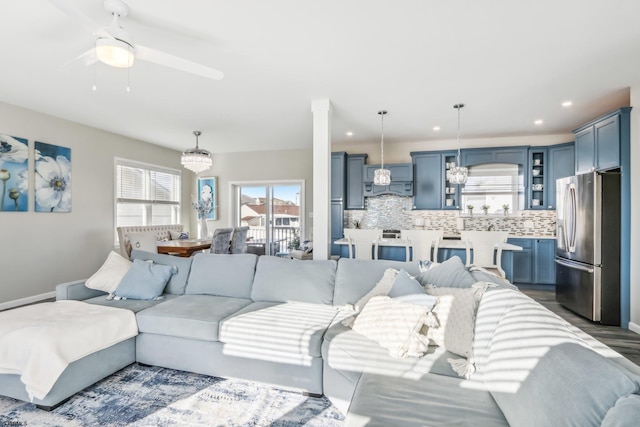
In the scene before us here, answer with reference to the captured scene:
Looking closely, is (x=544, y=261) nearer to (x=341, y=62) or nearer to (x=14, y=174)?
(x=341, y=62)

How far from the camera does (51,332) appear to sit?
189cm

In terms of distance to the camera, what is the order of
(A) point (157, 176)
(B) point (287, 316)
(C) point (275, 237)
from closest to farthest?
(B) point (287, 316) < (A) point (157, 176) < (C) point (275, 237)

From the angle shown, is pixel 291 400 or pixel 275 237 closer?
pixel 291 400

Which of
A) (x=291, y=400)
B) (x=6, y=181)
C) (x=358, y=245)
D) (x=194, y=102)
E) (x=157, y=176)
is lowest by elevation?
(x=291, y=400)

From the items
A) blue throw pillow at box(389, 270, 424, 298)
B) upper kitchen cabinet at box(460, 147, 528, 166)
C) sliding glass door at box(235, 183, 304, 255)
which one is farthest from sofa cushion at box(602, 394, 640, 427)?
sliding glass door at box(235, 183, 304, 255)

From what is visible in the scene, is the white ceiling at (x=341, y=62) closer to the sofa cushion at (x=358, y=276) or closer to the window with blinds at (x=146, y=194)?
the window with blinds at (x=146, y=194)

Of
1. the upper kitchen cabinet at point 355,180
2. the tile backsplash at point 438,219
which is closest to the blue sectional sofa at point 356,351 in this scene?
the upper kitchen cabinet at point 355,180

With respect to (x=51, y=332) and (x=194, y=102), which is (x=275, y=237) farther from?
(x=51, y=332)

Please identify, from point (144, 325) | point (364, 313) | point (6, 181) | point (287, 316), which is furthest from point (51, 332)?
point (6, 181)

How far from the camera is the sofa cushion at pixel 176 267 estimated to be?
2.96 meters

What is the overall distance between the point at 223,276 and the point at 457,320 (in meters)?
2.06

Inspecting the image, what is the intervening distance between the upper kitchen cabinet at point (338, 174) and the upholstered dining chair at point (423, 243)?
2085 millimetres

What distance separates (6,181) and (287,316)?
4.12 metres

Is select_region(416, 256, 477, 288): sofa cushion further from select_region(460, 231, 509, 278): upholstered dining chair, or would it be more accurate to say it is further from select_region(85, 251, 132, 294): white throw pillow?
select_region(85, 251, 132, 294): white throw pillow
